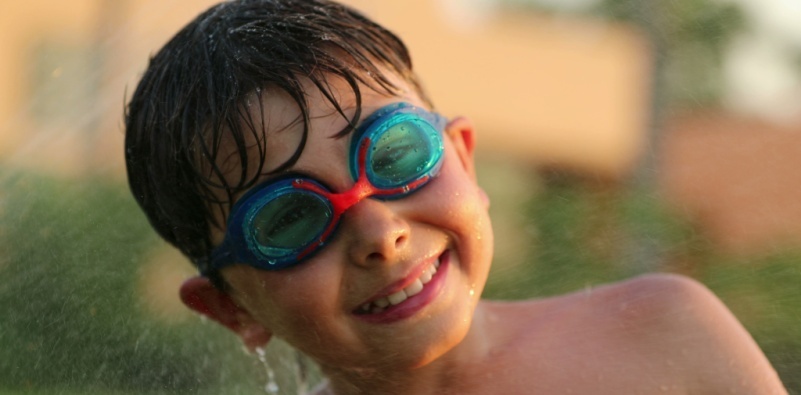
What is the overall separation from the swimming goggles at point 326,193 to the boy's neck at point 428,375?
0.31m

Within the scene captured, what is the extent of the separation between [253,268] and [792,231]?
202 centimetres

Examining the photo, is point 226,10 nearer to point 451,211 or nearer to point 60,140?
point 451,211

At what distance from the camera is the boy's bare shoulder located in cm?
199

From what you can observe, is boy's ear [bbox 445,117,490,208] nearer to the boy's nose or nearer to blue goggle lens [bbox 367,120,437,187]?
blue goggle lens [bbox 367,120,437,187]

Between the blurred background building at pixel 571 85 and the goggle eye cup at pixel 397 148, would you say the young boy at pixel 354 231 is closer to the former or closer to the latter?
the goggle eye cup at pixel 397 148

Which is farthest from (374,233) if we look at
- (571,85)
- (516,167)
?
(571,85)

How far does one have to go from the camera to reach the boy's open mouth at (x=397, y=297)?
1813 mm

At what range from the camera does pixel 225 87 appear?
73.8 inches

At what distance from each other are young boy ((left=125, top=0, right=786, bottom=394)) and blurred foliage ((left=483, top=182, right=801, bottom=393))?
0.65m

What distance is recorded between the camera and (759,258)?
324cm

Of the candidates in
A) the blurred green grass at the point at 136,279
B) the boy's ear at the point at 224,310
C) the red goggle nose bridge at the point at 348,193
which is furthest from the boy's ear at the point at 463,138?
the blurred green grass at the point at 136,279

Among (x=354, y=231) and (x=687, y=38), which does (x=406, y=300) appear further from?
(x=687, y=38)

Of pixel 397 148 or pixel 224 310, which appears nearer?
pixel 397 148

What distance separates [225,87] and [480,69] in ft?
11.5
